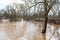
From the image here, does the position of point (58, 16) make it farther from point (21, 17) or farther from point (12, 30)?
point (12, 30)

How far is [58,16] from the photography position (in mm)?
5207

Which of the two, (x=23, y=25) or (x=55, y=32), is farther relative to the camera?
(x=23, y=25)

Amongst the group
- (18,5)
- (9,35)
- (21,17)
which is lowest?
(9,35)

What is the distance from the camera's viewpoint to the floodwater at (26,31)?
392 cm

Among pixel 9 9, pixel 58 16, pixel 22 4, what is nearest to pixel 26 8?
pixel 22 4

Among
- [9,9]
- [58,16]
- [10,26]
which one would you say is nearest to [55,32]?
[58,16]

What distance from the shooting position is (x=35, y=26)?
15.6 ft

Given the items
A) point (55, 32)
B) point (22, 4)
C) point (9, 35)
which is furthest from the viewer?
point (22, 4)

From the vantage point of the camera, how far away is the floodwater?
3918 mm

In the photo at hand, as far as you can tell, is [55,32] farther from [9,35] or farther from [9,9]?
[9,9]

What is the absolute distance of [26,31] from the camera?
4355 millimetres

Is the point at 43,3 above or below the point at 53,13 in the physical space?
above

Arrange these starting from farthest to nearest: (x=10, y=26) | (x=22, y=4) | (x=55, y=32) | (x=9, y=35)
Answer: (x=22, y=4) < (x=10, y=26) < (x=55, y=32) < (x=9, y=35)

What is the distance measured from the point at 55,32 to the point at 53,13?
884mm
